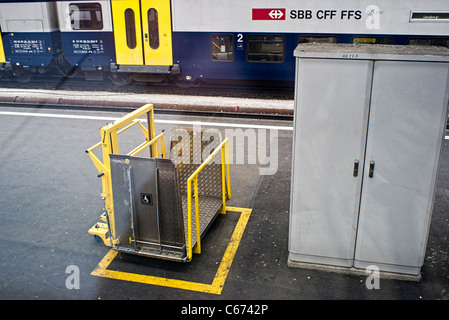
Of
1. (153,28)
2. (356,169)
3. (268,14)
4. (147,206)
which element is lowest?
(147,206)

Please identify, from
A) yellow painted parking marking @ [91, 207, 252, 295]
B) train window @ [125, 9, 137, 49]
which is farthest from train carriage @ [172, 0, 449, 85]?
yellow painted parking marking @ [91, 207, 252, 295]

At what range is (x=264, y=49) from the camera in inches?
489

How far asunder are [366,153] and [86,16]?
11.7 metres

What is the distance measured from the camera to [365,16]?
1112 cm

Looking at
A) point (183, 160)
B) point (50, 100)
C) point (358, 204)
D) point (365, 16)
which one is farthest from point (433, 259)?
point (50, 100)

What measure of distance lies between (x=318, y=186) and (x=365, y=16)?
8.28 metres

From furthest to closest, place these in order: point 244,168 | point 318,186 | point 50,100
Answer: point 50,100 < point 244,168 < point 318,186

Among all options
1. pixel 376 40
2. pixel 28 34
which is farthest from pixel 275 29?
pixel 28 34

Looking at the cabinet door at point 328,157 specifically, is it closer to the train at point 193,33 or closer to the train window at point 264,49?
the train at point 193,33

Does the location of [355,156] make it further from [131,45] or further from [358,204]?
[131,45]

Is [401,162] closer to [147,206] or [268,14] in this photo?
[147,206]

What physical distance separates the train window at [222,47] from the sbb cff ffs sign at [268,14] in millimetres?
1064

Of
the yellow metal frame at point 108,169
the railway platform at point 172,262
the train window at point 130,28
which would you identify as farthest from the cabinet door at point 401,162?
the train window at point 130,28

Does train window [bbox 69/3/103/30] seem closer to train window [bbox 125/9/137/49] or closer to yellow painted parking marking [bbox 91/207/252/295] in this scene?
train window [bbox 125/9/137/49]
